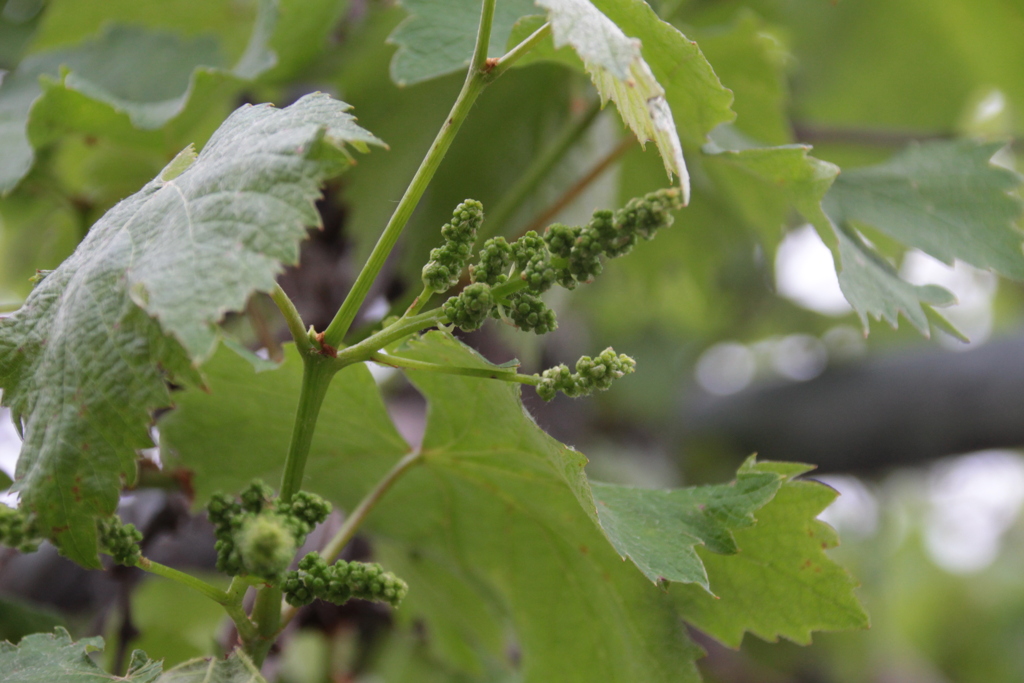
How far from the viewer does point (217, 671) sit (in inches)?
26.2

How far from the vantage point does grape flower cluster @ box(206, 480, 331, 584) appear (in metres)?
0.50

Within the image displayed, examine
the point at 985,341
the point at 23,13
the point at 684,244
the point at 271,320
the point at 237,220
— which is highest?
the point at 23,13

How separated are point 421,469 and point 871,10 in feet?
5.52

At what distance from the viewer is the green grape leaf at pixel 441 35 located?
33.6 inches

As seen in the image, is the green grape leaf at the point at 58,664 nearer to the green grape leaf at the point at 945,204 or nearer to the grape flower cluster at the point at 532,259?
the grape flower cluster at the point at 532,259

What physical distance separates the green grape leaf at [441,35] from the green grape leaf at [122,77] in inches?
10.4

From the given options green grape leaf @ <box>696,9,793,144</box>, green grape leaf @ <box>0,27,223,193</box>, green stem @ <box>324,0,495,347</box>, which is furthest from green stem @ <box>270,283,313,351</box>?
green grape leaf @ <box>696,9,793,144</box>

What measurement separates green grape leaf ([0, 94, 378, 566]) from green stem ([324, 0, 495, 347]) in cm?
5

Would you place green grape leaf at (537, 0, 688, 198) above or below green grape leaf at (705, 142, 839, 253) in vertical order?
above

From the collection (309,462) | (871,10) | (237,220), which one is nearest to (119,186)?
(309,462)

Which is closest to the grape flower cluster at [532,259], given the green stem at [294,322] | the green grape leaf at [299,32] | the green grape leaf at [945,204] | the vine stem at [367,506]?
the green stem at [294,322]

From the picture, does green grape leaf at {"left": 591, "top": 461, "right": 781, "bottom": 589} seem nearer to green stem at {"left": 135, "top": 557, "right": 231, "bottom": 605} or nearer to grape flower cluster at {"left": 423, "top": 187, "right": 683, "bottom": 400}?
grape flower cluster at {"left": 423, "top": 187, "right": 683, "bottom": 400}

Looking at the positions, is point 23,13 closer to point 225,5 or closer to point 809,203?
point 225,5

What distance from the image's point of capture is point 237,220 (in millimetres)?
541
